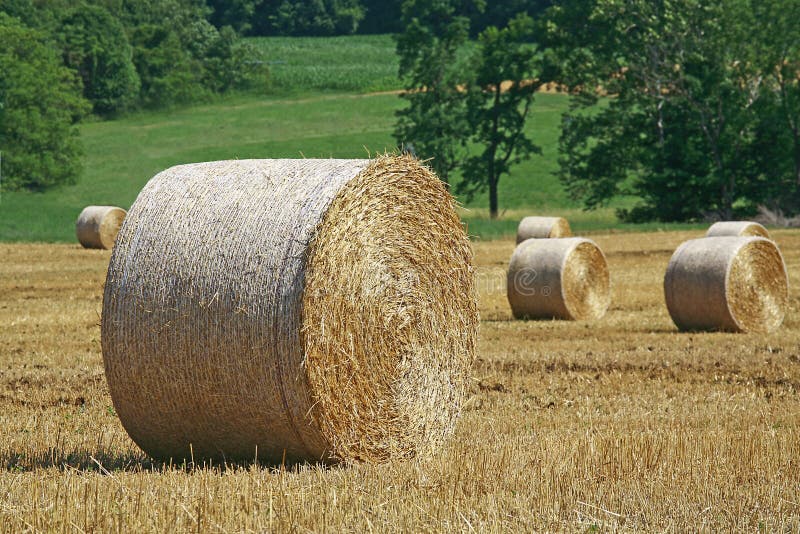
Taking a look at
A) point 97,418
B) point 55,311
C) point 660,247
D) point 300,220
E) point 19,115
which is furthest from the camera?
point 19,115

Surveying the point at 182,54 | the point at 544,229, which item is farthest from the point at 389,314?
the point at 182,54

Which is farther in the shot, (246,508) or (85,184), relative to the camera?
(85,184)

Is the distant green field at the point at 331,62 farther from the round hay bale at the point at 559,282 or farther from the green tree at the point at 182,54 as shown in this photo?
the round hay bale at the point at 559,282

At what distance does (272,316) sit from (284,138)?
66.1m

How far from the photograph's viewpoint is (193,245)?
6953 mm

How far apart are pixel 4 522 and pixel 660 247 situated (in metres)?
25.9

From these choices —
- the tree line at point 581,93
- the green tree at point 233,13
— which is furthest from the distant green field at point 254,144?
the green tree at point 233,13

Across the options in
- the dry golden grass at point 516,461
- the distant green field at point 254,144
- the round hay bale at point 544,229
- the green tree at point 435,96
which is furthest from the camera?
the distant green field at point 254,144

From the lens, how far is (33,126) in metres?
61.2

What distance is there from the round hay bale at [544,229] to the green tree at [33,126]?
120ft

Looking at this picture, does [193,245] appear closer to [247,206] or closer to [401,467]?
[247,206]

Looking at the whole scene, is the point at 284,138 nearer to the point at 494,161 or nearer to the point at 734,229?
the point at 494,161

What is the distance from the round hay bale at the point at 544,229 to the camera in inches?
1142

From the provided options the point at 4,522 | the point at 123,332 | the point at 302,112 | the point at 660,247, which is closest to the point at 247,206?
the point at 123,332
